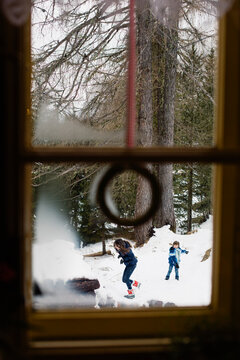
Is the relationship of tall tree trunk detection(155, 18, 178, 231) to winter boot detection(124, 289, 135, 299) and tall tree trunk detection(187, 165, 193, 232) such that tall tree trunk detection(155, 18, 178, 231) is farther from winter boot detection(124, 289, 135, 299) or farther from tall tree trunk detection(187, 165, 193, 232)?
winter boot detection(124, 289, 135, 299)

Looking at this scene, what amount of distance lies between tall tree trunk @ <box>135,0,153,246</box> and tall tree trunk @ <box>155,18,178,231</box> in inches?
6.8

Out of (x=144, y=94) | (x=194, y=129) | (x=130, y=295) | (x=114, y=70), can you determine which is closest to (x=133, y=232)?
(x=130, y=295)

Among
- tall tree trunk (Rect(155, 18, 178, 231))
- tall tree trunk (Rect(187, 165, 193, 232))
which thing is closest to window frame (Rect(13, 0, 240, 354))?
tall tree trunk (Rect(155, 18, 178, 231))

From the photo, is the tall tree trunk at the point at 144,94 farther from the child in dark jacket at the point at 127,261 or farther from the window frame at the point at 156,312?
the window frame at the point at 156,312

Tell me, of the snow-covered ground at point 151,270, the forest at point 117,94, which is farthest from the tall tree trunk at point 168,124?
the snow-covered ground at point 151,270

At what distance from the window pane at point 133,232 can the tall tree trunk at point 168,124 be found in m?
Result: 0.01

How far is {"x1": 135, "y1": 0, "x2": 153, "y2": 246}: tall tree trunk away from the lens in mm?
3539

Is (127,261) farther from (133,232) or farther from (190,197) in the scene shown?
(190,197)

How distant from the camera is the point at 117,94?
357 centimetres

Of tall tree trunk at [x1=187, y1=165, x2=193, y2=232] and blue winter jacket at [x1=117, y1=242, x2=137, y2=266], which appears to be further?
tall tree trunk at [x1=187, y1=165, x2=193, y2=232]

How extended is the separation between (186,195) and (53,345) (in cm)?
365

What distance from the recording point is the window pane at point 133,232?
2.73 m

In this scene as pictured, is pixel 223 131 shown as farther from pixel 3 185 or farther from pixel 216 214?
pixel 3 185

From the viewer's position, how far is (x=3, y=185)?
1.55ft
